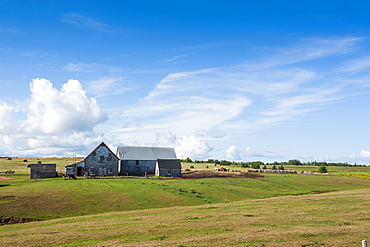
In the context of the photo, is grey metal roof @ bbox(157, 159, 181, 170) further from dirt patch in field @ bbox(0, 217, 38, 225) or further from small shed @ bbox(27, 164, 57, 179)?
dirt patch in field @ bbox(0, 217, 38, 225)

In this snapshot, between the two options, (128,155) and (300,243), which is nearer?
(300,243)

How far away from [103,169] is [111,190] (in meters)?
37.3

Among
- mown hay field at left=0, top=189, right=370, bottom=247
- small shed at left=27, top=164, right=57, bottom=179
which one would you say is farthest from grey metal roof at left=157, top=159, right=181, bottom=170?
mown hay field at left=0, top=189, right=370, bottom=247

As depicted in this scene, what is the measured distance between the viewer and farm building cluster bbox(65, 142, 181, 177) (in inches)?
3418

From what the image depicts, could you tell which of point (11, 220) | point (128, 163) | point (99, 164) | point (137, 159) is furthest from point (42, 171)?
point (11, 220)

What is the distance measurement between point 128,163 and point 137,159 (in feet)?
10.4

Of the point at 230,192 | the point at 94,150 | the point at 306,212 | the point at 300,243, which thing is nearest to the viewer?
the point at 300,243

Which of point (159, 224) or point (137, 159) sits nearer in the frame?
point (159, 224)

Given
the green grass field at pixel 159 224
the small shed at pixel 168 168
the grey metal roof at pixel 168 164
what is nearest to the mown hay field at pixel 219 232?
the green grass field at pixel 159 224

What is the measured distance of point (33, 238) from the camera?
920 inches

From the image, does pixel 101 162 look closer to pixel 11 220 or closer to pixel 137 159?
pixel 137 159

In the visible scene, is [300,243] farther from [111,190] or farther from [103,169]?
[103,169]

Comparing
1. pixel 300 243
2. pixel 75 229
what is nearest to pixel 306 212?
pixel 300 243

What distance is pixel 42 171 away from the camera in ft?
254
